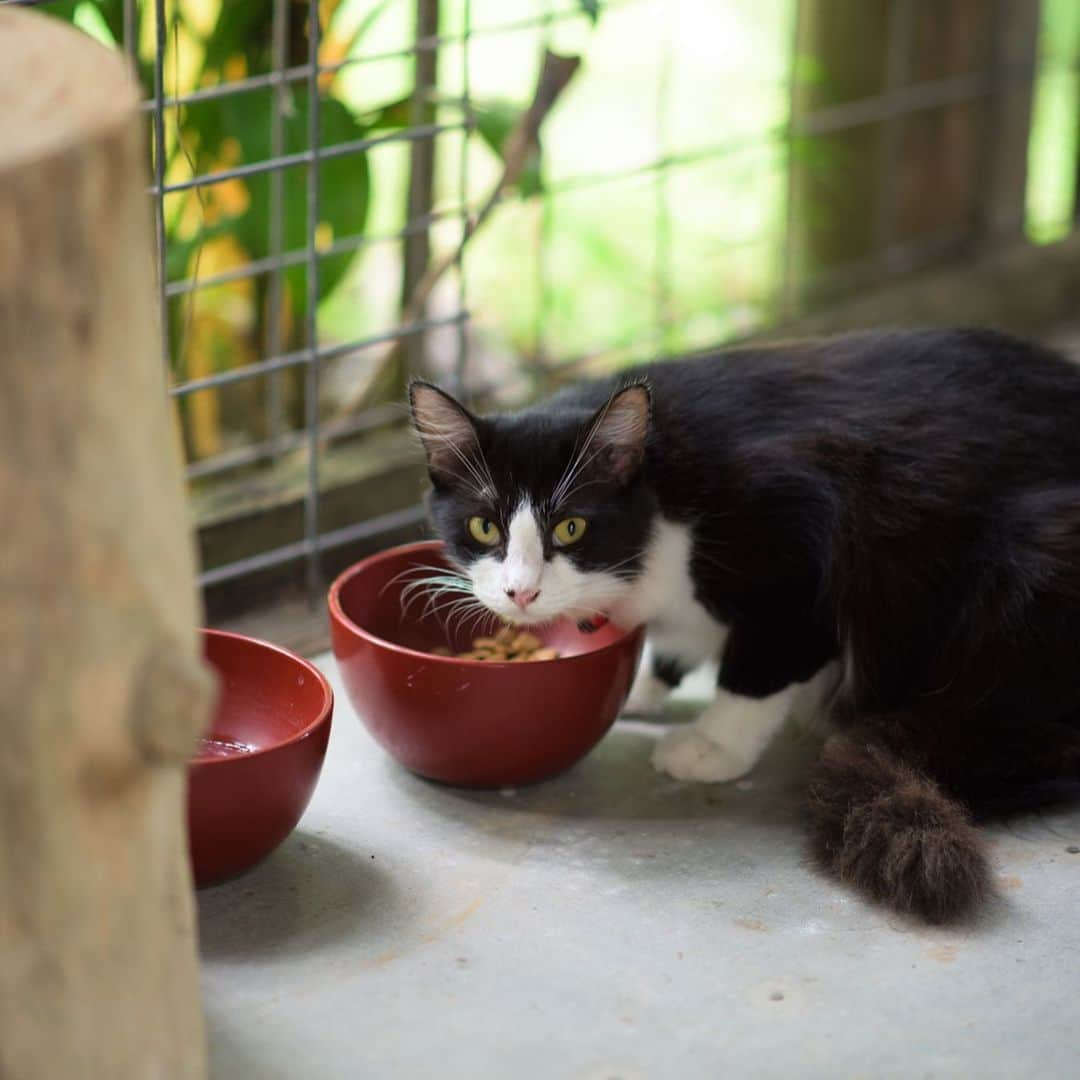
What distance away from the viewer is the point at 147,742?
3.90 feet

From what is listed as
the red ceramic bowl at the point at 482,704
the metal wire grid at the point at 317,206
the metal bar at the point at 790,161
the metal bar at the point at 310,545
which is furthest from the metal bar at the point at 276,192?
the metal bar at the point at 790,161

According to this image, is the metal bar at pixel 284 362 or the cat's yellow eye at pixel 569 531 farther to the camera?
the metal bar at pixel 284 362

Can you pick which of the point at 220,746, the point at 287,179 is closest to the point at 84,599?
the point at 220,746

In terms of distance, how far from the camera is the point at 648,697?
2.31 meters

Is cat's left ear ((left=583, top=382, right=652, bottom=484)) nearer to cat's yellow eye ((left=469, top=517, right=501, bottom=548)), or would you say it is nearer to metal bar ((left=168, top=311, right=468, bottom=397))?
cat's yellow eye ((left=469, top=517, right=501, bottom=548))

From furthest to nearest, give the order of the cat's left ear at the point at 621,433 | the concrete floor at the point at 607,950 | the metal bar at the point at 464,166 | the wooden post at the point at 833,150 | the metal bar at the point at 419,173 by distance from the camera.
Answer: the wooden post at the point at 833,150 → the metal bar at the point at 419,173 → the metal bar at the point at 464,166 → the cat's left ear at the point at 621,433 → the concrete floor at the point at 607,950

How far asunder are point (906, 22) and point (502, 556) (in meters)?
2.19

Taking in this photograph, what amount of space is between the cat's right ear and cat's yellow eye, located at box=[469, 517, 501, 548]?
0.19 ft

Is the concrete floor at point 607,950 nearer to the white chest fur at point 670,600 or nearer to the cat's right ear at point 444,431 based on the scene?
the white chest fur at point 670,600

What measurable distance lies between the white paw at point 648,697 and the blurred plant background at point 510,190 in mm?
584

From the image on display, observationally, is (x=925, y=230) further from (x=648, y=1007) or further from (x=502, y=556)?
(x=648, y=1007)

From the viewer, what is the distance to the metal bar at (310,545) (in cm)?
250

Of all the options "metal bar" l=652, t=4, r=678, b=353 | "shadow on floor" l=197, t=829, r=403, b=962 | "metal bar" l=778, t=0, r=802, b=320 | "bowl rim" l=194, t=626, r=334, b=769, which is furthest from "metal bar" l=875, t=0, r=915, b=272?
"shadow on floor" l=197, t=829, r=403, b=962

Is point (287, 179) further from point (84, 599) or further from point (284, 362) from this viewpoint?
point (84, 599)
